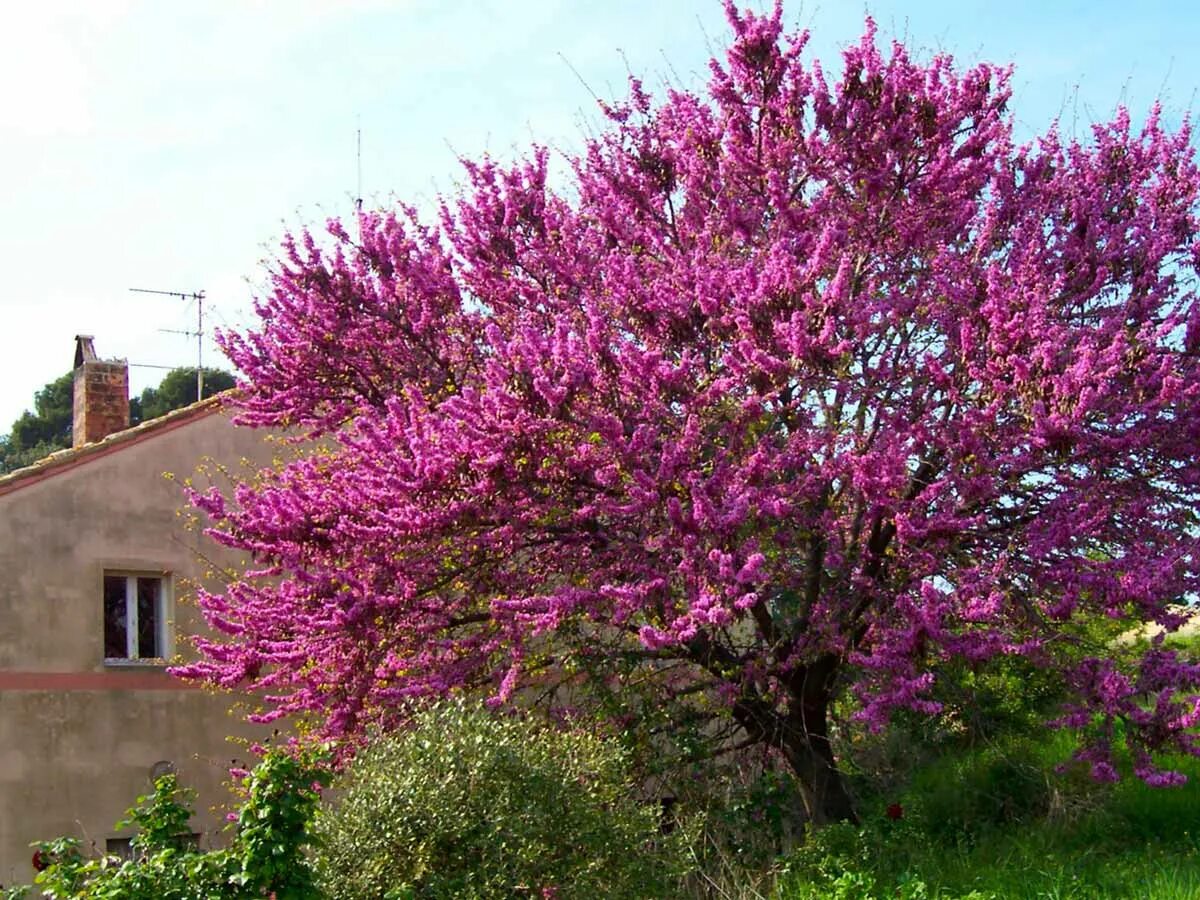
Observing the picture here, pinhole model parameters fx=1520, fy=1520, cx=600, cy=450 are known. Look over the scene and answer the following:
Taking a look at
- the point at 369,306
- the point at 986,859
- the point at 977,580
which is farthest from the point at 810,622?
the point at 369,306

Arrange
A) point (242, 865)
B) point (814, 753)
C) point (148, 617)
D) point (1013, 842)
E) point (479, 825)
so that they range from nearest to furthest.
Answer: point (242, 865) → point (479, 825) → point (1013, 842) → point (814, 753) → point (148, 617)

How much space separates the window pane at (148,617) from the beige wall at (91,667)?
0.96 ft

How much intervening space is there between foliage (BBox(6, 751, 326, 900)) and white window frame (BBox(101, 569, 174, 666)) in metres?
9.55

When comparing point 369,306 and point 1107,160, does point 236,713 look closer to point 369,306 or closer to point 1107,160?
point 369,306

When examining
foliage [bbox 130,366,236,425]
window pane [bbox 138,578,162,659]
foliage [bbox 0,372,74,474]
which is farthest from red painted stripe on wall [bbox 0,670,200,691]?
foliage [bbox 0,372,74,474]

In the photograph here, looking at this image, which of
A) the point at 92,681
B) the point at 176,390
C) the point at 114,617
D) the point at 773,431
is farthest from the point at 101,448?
the point at 176,390

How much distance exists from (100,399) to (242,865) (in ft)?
46.0

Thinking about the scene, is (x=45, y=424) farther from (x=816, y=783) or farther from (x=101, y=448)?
(x=816, y=783)

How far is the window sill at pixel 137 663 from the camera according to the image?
1830 centimetres

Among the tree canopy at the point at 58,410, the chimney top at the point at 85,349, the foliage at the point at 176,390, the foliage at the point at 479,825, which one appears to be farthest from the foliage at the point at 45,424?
the foliage at the point at 479,825

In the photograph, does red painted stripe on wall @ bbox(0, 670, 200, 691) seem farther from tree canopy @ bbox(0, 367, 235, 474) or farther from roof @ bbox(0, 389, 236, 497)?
tree canopy @ bbox(0, 367, 235, 474)

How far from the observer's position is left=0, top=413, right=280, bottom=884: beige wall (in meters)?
17.3

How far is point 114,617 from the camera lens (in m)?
18.7

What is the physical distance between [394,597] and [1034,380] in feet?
17.9
